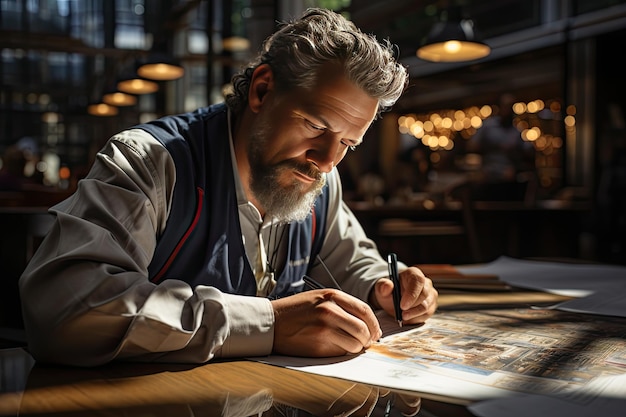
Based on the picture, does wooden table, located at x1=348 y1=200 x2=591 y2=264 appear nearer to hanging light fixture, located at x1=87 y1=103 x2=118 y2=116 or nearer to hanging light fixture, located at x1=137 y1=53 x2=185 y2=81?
hanging light fixture, located at x1=137 y1=53 x2=185 y2=81

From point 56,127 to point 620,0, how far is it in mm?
10659

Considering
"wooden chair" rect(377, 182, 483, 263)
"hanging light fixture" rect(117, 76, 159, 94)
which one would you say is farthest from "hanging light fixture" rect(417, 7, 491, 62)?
"hanging light fixture" rect(117, 76, 159, 94)

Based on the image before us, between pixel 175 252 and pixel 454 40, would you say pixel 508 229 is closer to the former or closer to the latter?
pixel 454 40

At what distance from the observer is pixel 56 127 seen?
1240 centimetres

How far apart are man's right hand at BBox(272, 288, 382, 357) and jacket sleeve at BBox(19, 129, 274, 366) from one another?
23 mm

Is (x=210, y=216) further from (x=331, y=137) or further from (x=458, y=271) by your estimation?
(x=458, y=271)

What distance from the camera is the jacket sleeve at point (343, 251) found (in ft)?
5.06

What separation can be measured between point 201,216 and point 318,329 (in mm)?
445

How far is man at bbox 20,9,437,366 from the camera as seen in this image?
2.86ft

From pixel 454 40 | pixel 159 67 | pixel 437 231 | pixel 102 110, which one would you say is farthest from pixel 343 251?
pixel 102 110

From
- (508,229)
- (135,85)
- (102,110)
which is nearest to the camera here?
(508,229)

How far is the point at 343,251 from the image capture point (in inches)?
64.2

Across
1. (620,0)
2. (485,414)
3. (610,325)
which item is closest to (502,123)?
(620,0)

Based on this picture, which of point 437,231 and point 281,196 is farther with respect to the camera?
point 437,231
